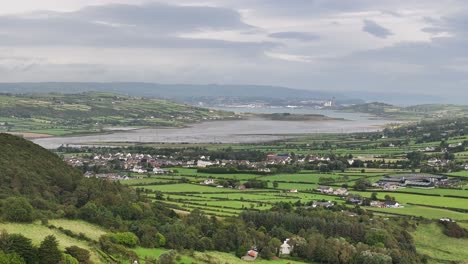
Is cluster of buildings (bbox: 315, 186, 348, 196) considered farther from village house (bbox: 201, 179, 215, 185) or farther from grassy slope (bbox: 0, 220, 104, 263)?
grassy slope (bbox: 0, 220, 104, 263)

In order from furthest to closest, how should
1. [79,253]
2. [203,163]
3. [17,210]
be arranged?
[203,163] → [17,210] → [79,253]

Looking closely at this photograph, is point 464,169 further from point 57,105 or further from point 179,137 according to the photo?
point 57,105

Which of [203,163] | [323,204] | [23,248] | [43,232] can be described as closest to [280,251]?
[323,204]

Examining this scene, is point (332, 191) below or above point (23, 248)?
below

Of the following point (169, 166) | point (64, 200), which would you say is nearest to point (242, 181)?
point (169, 166)

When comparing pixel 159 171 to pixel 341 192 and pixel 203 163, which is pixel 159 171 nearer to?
pixel 203 163

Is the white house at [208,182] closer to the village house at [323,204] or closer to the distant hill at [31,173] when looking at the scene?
the village house at [323,204]

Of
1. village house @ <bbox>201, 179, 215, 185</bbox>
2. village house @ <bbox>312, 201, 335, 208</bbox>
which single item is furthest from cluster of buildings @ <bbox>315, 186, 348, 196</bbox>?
village house @ <bbox>201, 179, 215, 185</bbox>
